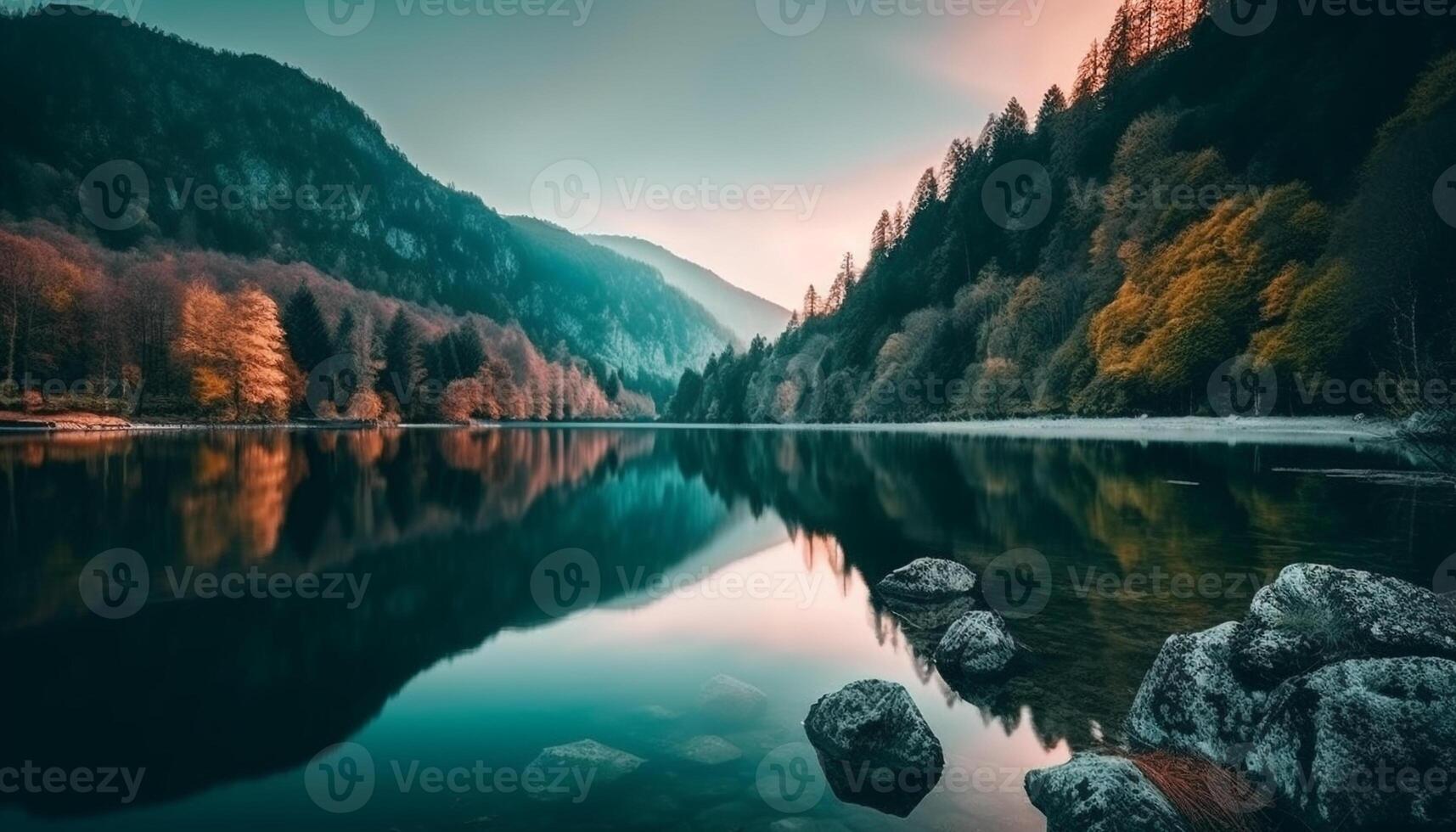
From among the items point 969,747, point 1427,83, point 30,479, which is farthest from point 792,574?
point 1427,83

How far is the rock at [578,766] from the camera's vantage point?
7445 mm

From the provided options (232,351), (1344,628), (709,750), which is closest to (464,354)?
(232,351)

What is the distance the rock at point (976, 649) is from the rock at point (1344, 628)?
3298mm

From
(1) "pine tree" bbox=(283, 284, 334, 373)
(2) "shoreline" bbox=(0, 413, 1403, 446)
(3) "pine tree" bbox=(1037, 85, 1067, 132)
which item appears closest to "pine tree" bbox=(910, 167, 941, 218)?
(3) "pine tree" bbox=(1037, 85, 1067, 132)

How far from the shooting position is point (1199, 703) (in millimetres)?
7828

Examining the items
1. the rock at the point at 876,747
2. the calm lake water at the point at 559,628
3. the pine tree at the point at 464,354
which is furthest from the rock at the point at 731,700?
the pine tree at the point at 464,354

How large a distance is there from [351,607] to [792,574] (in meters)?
11.0

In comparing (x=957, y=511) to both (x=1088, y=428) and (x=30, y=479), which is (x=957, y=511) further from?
(x=1088, y=428)

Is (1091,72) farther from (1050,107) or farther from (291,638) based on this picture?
(291,638)

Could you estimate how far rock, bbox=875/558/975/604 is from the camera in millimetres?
15078

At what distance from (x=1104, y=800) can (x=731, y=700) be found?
5342 millimetres

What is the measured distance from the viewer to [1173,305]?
Result: 68312 millimetres

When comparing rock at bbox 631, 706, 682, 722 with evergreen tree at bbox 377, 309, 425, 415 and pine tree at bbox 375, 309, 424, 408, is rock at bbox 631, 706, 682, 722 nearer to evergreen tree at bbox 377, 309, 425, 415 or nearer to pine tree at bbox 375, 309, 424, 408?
pine tree at bbox 375, 309, 424, 408

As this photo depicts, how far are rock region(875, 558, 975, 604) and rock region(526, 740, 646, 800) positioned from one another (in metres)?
8.88
